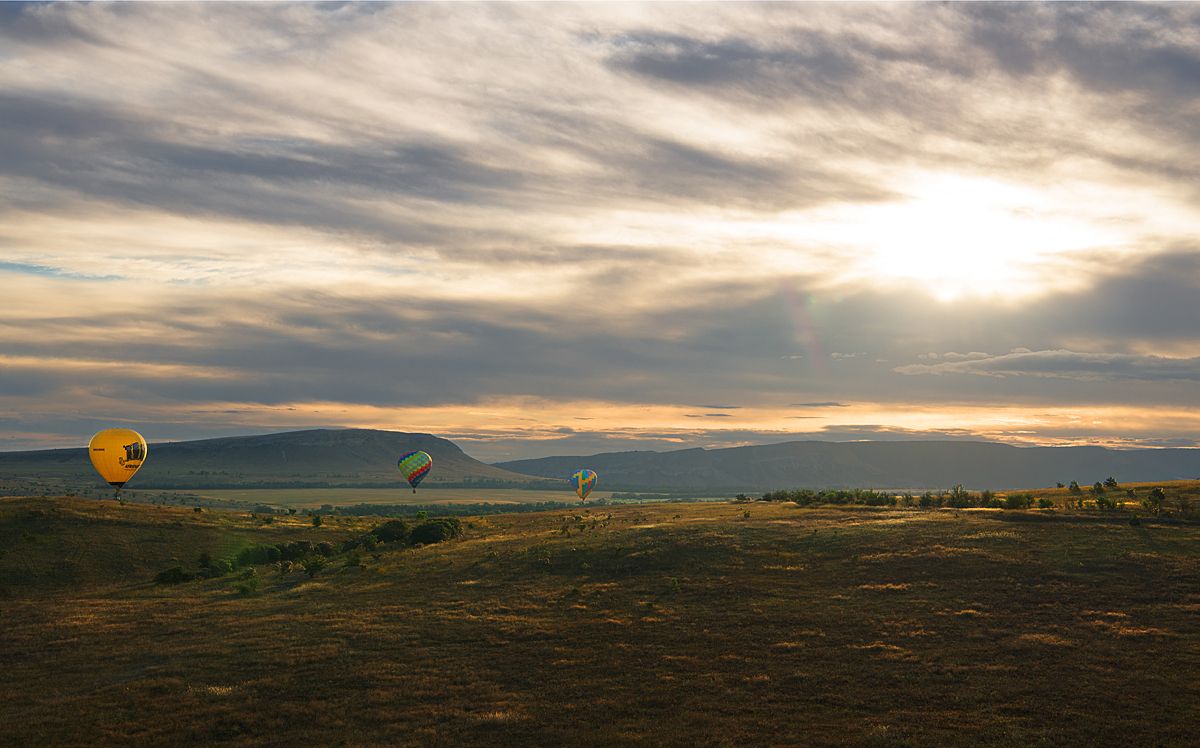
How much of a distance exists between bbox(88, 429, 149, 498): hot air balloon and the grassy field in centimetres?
2084

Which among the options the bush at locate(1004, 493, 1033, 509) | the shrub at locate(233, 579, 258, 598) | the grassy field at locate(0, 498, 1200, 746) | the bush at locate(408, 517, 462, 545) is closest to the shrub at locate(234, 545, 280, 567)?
the grassy field at locate(0, 498, 1200, 746)

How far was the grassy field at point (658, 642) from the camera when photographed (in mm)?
28062

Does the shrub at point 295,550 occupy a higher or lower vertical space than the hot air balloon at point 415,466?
lower

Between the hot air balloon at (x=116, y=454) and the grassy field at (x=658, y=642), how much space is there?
68.4 ft

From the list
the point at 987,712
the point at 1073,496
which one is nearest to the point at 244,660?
the point at 987,712

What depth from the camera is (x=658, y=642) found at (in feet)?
124

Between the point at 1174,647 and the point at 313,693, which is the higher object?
the point at 1174,647

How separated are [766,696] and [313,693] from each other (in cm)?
1725

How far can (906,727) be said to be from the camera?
88.7 feet

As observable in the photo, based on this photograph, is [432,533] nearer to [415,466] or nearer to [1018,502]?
[1018,502]

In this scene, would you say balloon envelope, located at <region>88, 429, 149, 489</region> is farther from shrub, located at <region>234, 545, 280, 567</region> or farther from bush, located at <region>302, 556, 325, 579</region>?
bush, located at <region>302, 556, 325, 579</region>

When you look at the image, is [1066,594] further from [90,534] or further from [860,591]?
[90,534]

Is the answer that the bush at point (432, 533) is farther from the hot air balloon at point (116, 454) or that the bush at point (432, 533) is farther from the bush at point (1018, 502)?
the bush at point (1018, 502)

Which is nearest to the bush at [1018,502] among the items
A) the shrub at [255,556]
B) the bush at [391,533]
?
the bush at [391,533]
